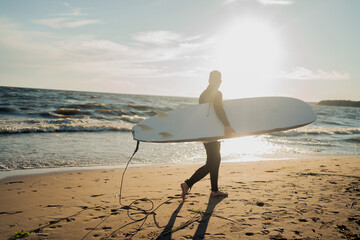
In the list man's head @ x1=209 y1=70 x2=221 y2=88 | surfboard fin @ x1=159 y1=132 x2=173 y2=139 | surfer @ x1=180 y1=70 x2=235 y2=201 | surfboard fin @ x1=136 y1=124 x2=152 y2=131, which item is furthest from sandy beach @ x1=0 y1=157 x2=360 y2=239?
man's head @ x1=209 y1=70 x2=221 y2=88

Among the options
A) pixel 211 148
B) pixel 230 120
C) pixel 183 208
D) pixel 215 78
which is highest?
pixel 215 78

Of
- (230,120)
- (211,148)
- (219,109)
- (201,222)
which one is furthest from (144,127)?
(201,222)

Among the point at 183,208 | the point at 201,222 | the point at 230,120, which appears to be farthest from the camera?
the point at 230,120

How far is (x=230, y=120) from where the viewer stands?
13.5ft

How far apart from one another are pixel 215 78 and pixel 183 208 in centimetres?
171

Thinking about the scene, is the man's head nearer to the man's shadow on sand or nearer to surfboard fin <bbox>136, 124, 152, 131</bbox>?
surfboard fin <bbox>136, 124, 152, 131</bbox>

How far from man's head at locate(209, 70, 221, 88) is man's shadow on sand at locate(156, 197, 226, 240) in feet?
5.05

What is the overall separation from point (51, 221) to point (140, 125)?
1.75 metres

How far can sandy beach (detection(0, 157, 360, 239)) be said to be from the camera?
2.40 metres

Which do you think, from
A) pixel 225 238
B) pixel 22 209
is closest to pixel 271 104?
pixel 225 238

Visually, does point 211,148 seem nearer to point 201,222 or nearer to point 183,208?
point 183,208

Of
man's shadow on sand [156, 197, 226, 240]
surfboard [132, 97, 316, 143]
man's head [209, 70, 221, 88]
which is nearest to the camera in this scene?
man's shadow on sand [156, 197, 226, 240]

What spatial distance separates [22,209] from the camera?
3.07 metres

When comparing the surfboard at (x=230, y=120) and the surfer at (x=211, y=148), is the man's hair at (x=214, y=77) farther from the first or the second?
the surfboard at (x=230, y=120)
